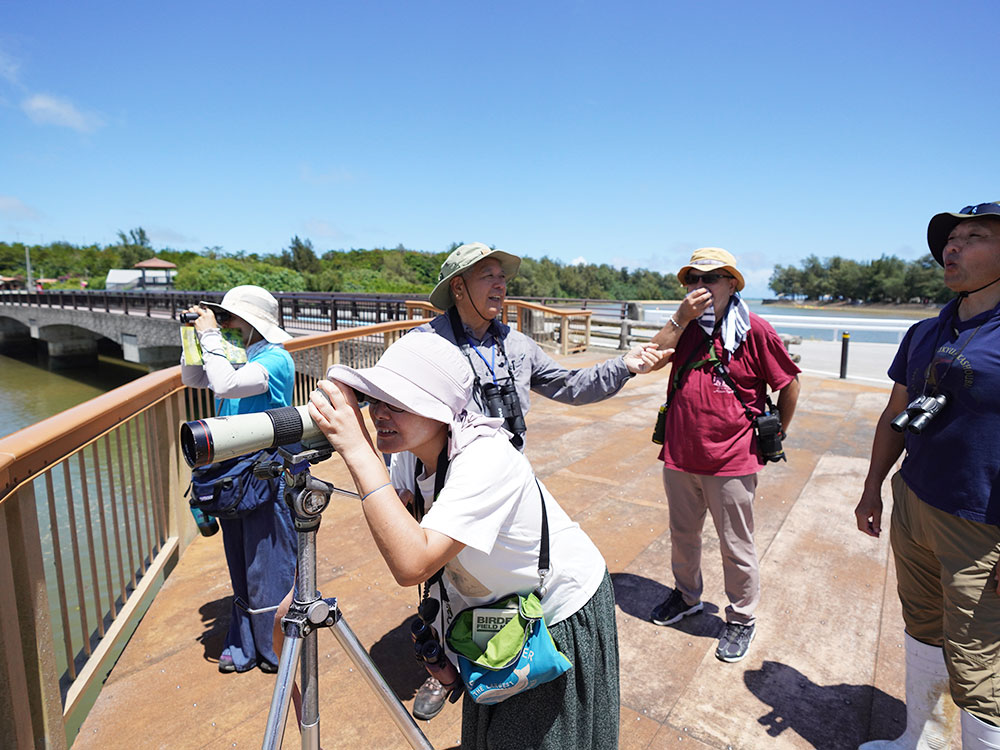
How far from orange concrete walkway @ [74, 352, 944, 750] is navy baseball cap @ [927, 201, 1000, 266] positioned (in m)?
1.79

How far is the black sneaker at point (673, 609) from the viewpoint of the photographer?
2.99m

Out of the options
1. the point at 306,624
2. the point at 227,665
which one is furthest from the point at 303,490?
the point at 227,665

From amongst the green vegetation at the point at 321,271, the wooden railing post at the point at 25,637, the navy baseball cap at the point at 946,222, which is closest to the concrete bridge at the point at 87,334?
the green vegetation at the point at 321,271

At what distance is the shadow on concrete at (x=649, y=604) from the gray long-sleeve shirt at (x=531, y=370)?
3.56 ft

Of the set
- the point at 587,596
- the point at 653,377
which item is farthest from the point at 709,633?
the point at 653,377

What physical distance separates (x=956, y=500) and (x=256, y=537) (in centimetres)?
258

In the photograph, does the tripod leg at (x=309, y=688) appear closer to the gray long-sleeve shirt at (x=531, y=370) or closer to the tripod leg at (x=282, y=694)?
the tripod leg at (x=282, y=694)

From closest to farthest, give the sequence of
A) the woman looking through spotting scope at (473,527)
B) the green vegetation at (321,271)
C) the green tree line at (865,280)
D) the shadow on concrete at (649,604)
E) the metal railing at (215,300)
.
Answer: the woman looking through spotting scope at (473,527) → the shadow on concrete at (649,604) → the metal railing at (215,300) → the green vegetation at (321,271) → the green tree line at (865,280)

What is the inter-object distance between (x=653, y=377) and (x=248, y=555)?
27.3ft

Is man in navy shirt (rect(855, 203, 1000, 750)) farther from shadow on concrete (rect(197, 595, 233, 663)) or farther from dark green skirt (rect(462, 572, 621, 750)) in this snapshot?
shadow on concrete (rect(197, 595, 233, 663))

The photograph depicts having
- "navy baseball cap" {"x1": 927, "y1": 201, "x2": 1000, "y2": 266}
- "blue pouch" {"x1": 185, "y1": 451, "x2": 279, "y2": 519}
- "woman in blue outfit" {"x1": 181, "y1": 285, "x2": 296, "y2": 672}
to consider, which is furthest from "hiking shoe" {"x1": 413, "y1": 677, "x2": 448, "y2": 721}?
"navy baseball cap" {"x1": 927, "y1": 201, "x2": 1000, "y2": 266}

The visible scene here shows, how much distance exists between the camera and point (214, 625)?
2943mm

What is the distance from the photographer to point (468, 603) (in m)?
1.43

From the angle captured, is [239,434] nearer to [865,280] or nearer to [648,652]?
[648,652]
